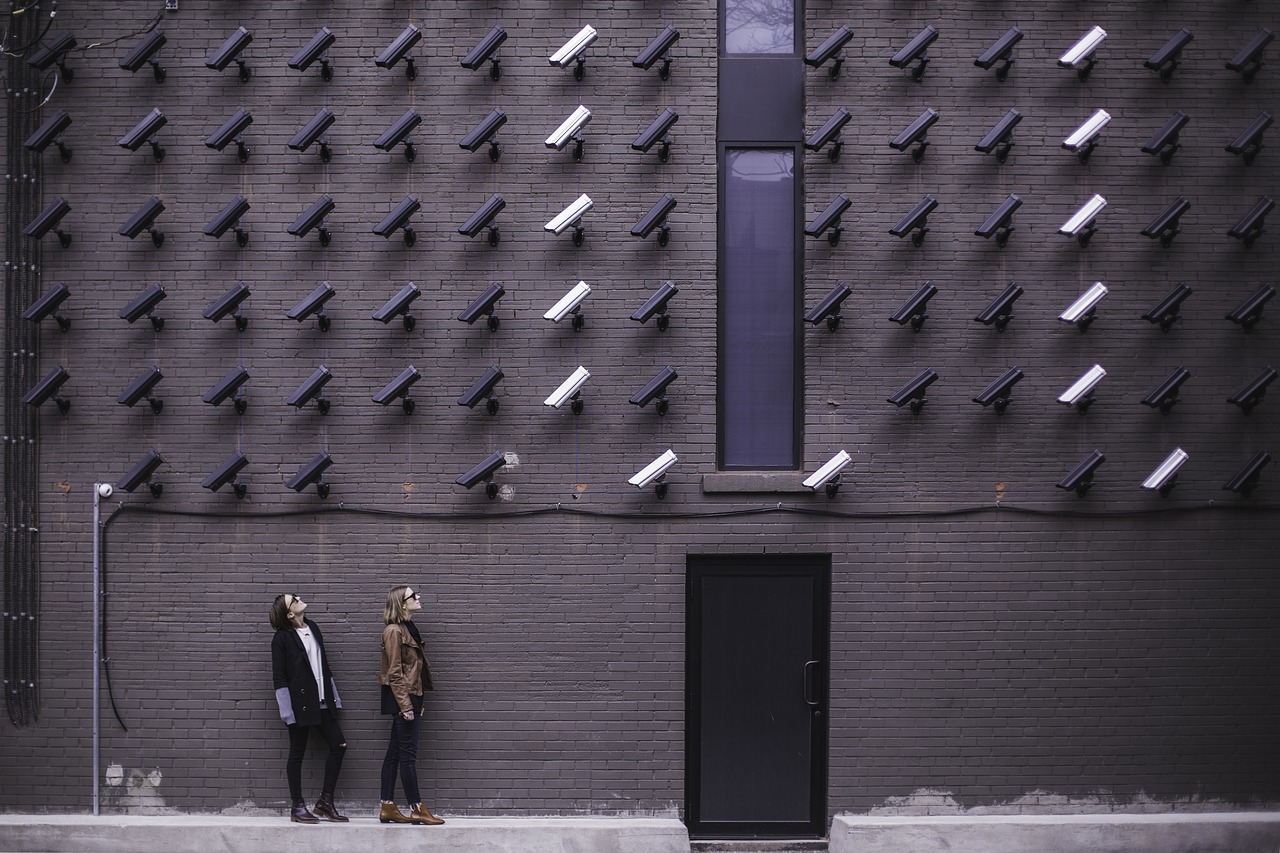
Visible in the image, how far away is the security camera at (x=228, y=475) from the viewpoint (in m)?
8.98

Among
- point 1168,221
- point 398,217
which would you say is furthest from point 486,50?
point 1168,221

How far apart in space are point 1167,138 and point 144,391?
8.23 meters

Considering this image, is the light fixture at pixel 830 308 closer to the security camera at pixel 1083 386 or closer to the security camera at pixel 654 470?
the security camera at pixel 654 470

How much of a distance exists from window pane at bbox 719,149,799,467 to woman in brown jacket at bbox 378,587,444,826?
291 centimetres

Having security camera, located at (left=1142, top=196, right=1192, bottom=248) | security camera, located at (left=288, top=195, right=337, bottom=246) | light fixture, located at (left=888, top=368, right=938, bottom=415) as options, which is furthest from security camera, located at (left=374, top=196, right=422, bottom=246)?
security camera, located at (left=1142, top=196, right=1192, bottom=248)

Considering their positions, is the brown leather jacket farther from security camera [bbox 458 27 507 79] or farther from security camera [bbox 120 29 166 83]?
security camera [bbox 120 29 166 83]

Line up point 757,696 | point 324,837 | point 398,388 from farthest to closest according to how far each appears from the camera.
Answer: point 757,696 → point 398,388 → point 324,837

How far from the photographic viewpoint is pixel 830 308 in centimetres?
909

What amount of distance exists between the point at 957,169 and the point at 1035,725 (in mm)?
4466

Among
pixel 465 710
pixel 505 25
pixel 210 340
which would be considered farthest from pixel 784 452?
pixel 210 340

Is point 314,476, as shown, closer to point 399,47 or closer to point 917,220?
point 399,47

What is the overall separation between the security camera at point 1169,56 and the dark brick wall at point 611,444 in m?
0.57

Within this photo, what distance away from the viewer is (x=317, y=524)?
9.17 meters

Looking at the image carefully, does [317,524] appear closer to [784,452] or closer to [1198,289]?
[784,452]
